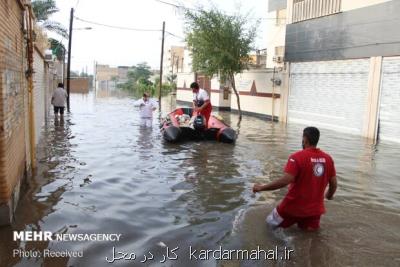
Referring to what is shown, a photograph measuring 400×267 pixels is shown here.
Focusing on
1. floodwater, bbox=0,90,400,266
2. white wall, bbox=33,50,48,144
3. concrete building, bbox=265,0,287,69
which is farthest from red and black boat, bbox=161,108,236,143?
concrete building, bbox=265,0,287,69

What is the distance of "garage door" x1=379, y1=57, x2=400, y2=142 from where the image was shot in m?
15.2

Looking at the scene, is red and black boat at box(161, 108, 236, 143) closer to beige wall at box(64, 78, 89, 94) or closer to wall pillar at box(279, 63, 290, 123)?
wall pillar at box(279, 63, 290, 123)

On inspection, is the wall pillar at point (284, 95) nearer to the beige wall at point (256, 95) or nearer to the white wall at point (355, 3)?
the beige wall at point (256, 95)

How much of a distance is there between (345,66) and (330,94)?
1456mm

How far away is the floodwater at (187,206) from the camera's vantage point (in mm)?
4875

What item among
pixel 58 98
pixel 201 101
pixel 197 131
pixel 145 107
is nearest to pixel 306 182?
pixel 197 131

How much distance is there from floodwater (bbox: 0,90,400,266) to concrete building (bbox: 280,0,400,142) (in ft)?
13.7

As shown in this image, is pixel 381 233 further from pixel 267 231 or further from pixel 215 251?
pixel 215 251

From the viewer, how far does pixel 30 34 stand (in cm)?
829

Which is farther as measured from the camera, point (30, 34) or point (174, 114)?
point (174, 114)

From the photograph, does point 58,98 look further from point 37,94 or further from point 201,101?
point 201,101

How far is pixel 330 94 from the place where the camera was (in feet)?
62.3

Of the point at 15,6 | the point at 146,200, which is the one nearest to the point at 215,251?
the point at 146,200

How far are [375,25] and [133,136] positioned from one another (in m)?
9.49
